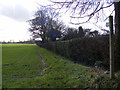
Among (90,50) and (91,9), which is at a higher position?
(91,9)

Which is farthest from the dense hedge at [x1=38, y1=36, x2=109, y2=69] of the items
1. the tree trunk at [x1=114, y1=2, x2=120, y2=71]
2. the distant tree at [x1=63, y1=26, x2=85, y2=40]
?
the distant tree at [x1=63, y1=26, x2=85, y2=40]

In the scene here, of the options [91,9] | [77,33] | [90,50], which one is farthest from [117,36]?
[77,33]

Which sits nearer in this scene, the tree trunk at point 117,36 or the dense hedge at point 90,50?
the tree trunk at point 117,36

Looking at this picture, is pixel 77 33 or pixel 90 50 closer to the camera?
pixel 90 50

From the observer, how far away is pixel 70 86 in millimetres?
3607

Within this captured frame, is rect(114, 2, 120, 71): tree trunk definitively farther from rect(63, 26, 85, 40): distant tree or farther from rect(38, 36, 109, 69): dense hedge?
rect(63, 26, 85, 40): distant tree

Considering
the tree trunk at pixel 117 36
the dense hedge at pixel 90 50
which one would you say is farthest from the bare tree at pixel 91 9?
the dense hedge at pixel 90 50

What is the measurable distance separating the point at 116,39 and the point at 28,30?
38.1 m

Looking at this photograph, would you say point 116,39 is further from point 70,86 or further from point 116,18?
point 70,86

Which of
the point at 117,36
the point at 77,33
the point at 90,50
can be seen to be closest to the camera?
the point at 117,36

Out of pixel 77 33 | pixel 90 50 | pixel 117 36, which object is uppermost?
pixel 77 33

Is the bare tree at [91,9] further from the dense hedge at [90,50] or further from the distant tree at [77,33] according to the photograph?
the distant tree at [77,33]

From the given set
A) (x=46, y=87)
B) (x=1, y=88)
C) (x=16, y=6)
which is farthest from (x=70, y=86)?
(x=16, y=6)

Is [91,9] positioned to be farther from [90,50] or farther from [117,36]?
[90,50]
